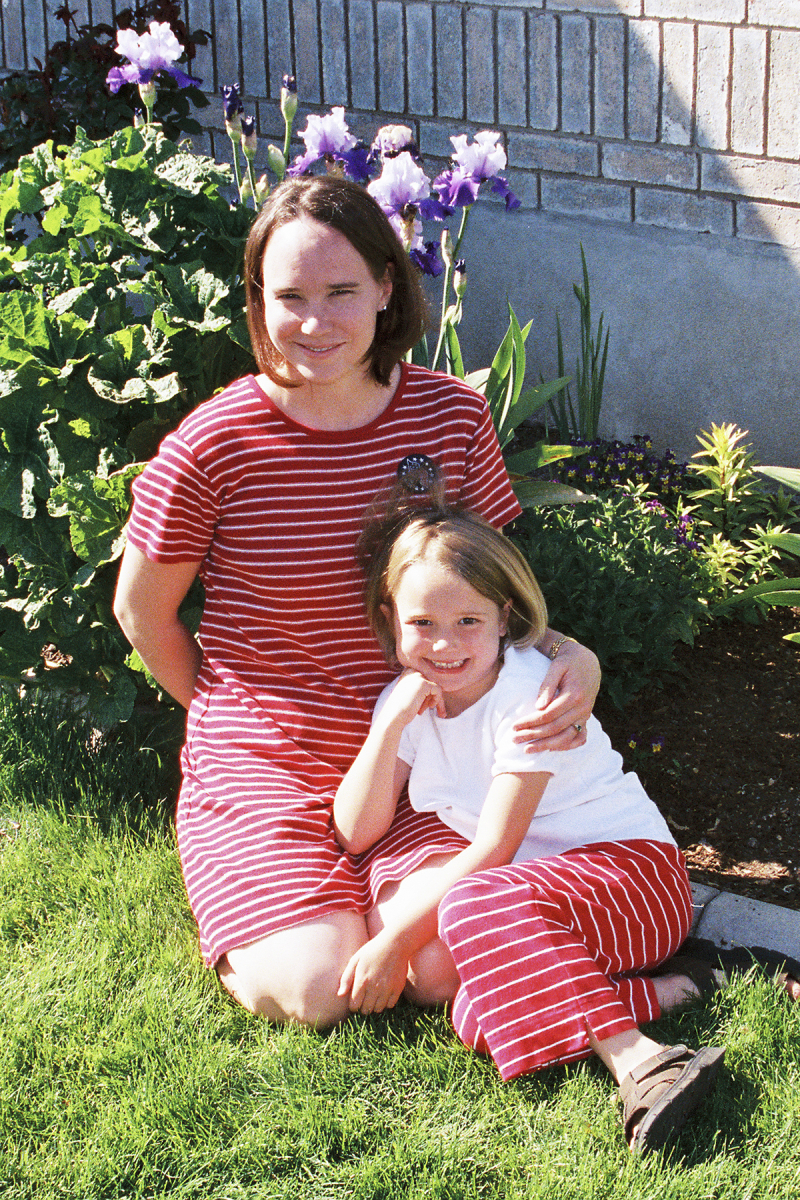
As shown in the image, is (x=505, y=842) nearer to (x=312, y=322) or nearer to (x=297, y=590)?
(x=297, y=590)

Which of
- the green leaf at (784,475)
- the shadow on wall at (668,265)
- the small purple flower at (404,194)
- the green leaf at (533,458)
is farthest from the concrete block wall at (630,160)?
the small purple flower at (404,194)

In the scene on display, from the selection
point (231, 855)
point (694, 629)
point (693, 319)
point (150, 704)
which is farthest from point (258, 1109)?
point (693, 319)

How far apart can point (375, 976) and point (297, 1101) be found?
24 cm

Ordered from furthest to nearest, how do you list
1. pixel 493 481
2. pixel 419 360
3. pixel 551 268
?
pixel 551 268
pixel 419 360
pixel 493 481

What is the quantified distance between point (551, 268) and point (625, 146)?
0.49 m

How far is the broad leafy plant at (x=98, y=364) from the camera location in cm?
275

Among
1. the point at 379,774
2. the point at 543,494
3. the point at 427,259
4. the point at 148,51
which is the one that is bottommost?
the point at 379,774

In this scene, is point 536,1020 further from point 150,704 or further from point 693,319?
point 693,319

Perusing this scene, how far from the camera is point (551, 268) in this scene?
4273 millimetres

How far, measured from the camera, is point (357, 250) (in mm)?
2207

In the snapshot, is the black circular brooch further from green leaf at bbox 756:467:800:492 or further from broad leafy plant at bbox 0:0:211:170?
broad leafy plant at bbox 0:0:211:170

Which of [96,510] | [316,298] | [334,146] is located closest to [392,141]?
[334,146]

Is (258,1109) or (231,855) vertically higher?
(231,855)

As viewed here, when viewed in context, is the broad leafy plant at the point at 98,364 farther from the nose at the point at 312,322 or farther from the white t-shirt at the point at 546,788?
the white t-shirt at the point at 546,788
